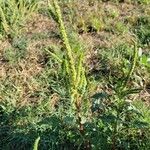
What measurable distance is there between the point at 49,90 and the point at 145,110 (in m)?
0.89

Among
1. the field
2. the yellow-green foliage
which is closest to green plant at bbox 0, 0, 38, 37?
the field

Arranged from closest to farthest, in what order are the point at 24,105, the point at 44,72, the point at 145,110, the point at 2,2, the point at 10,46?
the point at 145,110
the point at 24,105
the point at 44,72
the point at 10,46
the point at 2,2

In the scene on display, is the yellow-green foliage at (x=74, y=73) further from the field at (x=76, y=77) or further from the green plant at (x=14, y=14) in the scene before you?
the green plant at (x=14, y=14)

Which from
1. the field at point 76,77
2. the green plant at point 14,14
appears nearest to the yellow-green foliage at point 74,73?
the field at point 76,77

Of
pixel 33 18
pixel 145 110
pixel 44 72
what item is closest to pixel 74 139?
pixel 145 110

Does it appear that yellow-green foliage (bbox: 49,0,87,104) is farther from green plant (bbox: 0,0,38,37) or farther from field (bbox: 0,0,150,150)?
green plant (bbox: 0,0,38,37)

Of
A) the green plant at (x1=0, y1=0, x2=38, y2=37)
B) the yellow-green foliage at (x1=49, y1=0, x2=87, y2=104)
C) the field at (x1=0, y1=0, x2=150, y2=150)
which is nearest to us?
the yellow-green foliage at (x1=49, y1=0, x2=87, y2=104)

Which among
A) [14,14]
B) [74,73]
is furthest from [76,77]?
[14,14]

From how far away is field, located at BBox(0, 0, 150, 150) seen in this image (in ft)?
8.38

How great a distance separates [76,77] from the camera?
84.0 inches

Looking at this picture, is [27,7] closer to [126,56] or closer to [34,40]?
[34,40]

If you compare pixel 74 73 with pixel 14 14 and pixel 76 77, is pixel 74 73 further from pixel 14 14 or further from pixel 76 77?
pixel 14 14

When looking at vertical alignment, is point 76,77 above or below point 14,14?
below

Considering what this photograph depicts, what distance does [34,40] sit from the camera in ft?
13.2
